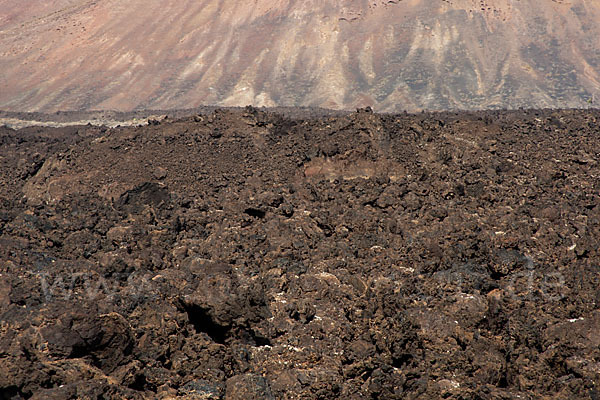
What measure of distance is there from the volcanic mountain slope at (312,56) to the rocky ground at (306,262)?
123ft

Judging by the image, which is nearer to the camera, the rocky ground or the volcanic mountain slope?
the rocky ground

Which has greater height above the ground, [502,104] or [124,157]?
[124,157]

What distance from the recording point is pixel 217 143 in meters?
16.6

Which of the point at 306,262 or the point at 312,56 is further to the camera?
the point at 312,56

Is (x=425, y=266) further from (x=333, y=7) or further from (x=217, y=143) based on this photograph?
(x=333, y=7)

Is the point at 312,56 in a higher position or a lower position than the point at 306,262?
lower

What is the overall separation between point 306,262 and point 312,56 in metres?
52.4

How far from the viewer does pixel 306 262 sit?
10.3 meters

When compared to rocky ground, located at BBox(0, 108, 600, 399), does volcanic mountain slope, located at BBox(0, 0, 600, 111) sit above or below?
below

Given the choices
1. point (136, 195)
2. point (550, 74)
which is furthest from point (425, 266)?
point (550, 74)

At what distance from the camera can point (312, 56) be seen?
59781 millimetres

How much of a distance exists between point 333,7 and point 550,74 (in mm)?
25338

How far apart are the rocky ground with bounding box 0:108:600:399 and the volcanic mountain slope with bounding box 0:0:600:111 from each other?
123 ft

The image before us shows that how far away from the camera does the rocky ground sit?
6676 mm
